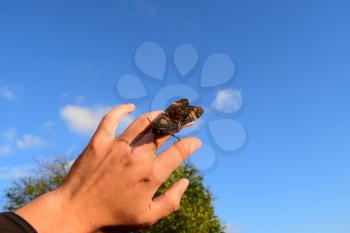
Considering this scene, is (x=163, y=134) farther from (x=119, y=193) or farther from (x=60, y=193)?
(x=60, y=193)

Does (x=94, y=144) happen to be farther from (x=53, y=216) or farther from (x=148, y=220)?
(x=148, y=220)

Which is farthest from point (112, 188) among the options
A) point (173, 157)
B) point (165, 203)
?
point (173, 157)

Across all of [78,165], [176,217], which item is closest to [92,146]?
[78,165]

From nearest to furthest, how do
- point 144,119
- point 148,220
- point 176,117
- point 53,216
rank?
point 53,216 → point 176,117 → point 148,220 → point 144,119

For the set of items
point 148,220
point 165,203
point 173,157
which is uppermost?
point 173,157

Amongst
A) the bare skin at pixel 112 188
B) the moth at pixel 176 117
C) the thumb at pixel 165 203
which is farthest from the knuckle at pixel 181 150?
the thumb at pixel 165 203

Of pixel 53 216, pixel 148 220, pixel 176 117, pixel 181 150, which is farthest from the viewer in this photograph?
pixel 181 150
